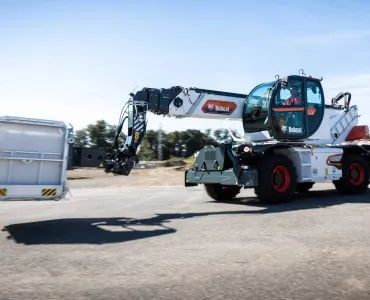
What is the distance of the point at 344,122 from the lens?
43.1 ft

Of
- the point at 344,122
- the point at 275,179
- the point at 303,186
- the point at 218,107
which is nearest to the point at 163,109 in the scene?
the point at 218,107

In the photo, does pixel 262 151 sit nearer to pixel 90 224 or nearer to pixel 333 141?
pixel 333 141

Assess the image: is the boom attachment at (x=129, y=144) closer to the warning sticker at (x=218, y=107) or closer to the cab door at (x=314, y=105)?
the warning sticker at (x=218, y=107)

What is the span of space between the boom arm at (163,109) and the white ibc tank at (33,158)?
1.90 metres

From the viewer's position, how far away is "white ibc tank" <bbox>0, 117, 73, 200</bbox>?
6988mm

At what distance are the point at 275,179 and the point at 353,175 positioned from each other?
3.69 metres

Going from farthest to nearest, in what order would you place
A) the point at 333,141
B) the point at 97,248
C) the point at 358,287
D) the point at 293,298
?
the point at 333,141, the point at 97,248, the point at 358,287, the point at 293,298

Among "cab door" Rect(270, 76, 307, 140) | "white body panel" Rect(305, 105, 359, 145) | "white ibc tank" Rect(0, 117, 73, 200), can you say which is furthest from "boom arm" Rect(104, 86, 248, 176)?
"white body panel" Rect(305, 105, 359, 145)

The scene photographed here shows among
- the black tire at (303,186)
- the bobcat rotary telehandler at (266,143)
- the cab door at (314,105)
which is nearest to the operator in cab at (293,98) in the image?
the bobcat rotary telehandler at (266,143)

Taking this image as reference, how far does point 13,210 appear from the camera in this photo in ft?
32.7

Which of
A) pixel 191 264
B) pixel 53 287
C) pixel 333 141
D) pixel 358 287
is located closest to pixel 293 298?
pixel 358 287

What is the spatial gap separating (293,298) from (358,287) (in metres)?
0.77

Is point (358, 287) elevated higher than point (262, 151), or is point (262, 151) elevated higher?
point (262, 151)

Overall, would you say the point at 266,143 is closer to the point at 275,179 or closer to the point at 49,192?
the point at 275,179
